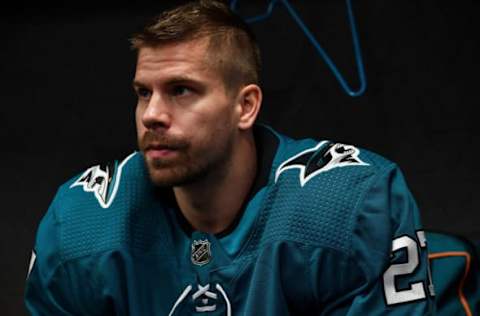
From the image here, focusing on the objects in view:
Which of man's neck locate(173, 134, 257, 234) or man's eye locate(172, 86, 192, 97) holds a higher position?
man's eye locate(172, 86, 192, 97)

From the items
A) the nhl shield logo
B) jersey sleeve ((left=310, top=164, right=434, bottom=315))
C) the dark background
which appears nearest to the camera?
jersey sleeve ((left=310, top=164, right=434, bottom=315))

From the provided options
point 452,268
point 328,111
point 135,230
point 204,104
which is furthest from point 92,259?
point 328,111

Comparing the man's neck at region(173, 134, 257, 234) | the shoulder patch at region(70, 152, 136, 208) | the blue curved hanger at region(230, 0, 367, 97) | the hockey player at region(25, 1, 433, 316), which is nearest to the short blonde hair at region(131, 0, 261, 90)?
the hockey player at region(25, 1, 433, 316)

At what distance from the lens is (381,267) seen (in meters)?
1.06

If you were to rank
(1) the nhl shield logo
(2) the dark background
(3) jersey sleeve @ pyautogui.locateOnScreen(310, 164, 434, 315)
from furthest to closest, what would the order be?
(2) the dark background < (1) the nhl shield logo < (3) jersey sleeve @ pyautogui.locateOnScreen(310, 164, 434, 315)

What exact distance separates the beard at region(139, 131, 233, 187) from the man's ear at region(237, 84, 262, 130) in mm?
48

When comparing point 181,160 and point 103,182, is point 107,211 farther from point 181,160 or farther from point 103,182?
point 181,160

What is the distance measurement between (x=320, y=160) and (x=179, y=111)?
0.68 ft

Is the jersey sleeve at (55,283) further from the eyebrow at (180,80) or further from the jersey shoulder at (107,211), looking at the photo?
the eyebrow at (180,80)

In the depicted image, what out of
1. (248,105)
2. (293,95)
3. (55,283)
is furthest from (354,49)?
(55,283)

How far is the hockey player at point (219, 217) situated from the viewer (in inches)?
42.4

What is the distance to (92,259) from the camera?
46.2 inches

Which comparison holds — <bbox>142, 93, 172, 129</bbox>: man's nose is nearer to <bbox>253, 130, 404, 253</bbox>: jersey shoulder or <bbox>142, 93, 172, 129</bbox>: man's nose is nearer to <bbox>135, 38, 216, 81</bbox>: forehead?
<bbox>135, 38, 216, 81</bbox>: forehead

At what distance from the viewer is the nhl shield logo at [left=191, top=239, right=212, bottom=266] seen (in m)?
1.17
